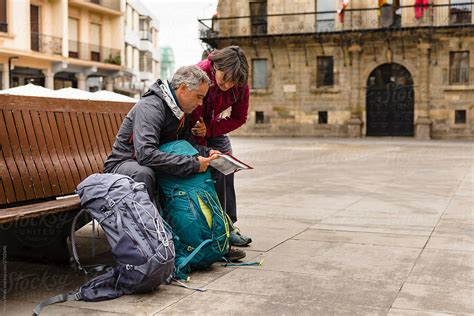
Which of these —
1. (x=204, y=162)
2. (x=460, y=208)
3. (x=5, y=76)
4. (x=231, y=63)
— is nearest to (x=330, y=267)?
(x=204, y=162)

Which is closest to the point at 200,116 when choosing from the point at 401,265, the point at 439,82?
the point at 401,265

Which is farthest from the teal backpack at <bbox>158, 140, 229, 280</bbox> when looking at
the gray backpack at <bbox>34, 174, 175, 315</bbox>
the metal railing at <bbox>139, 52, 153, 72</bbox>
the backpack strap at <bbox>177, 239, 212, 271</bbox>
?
the metal railing at <bbox>139, 52, 153, 72</bbox>

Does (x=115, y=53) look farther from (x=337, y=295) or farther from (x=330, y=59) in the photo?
(x=337, y=295)

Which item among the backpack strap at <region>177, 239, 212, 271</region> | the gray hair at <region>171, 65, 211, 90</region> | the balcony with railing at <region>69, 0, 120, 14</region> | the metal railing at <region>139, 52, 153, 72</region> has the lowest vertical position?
the backpack strap at <region>177, 239, 212, 271</region>

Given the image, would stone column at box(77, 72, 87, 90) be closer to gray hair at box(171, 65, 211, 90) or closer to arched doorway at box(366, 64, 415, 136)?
arched doorway at box(366, 64, 415, 136)

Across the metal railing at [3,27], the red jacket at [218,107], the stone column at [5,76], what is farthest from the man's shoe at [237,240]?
the metal railing at [3,27]

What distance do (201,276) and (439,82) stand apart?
100ft

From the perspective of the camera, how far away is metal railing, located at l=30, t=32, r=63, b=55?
104 feet

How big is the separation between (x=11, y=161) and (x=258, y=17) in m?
33.0

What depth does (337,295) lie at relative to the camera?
3.69 m

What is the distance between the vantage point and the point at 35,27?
32219mm

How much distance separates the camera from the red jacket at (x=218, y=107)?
4.80 m

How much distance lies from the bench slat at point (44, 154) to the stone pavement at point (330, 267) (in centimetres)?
59

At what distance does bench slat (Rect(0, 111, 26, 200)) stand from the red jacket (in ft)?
4.35
